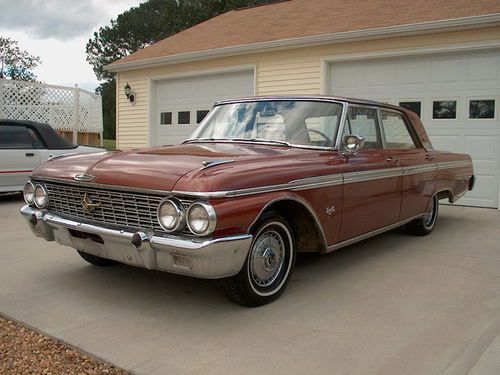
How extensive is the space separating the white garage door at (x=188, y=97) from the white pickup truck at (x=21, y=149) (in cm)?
376

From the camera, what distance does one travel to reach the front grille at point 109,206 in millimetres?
3469

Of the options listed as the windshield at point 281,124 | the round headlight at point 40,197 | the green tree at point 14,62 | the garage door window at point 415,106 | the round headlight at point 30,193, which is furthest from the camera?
the green tree at point 14,62

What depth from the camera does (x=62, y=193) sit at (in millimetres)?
4090

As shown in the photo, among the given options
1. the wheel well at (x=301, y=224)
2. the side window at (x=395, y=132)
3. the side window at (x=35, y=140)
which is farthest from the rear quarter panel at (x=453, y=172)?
the side window at (x=35, y=140)

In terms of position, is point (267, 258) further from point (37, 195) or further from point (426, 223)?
point (426, 223)

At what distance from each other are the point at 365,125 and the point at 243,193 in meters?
2.16

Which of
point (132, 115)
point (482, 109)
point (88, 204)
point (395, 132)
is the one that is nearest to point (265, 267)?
point (88, 204)

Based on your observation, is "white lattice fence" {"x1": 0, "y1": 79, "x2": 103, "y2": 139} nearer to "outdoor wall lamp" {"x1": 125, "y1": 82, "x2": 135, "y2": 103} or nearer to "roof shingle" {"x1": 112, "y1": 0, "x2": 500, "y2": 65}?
"outdoor wall lamp" {"x1": 125, "y1": 82, "x2": 135, "y2": 103}

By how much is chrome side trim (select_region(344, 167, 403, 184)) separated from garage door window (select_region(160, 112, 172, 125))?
29.4 ft

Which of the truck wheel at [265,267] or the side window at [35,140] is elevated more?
the side window at [35,140]

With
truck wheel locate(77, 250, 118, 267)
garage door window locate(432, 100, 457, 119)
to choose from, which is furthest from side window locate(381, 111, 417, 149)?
garage door window locate(432, 100, 457, 119)

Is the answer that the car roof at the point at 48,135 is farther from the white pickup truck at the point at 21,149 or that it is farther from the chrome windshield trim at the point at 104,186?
the chrome windshield trim at the point at 104,186

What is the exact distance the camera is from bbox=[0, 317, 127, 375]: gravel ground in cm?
286

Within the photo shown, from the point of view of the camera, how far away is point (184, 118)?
13.0 metres
